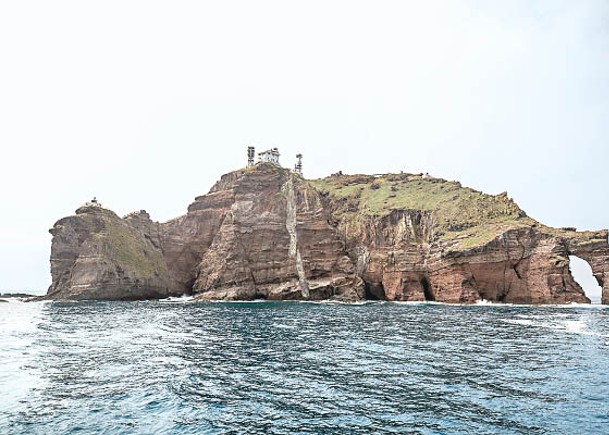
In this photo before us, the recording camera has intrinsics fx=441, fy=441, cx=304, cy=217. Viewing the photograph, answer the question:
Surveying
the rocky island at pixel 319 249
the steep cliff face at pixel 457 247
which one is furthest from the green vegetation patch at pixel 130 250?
the steep cliff face at pixel 457 247

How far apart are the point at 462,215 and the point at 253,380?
99.9 meters

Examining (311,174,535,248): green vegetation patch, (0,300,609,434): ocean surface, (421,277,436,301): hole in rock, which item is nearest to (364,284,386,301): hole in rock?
(421,277,436,301): hole in rock

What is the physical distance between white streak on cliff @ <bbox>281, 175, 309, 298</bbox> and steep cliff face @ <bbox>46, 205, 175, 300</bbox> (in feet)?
117

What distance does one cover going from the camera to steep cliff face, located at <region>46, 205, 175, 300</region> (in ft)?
350

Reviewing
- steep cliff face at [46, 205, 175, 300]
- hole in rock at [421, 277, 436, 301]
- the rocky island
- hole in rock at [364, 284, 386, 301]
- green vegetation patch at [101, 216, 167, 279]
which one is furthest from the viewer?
hole in rock at [364, 284, 386, 301]

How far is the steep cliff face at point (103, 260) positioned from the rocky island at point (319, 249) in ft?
0.87

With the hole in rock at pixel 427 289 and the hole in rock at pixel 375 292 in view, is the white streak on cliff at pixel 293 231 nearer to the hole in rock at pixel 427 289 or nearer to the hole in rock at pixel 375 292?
the hole in rock at pixel 375 292

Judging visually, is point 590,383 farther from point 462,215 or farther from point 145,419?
point 462,215

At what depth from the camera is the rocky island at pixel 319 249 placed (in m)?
97.1

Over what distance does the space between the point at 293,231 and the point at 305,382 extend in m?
96.6

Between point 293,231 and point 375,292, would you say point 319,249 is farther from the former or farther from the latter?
point 375,292

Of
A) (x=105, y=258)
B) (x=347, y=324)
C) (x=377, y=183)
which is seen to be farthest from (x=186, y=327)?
(x=377, y=183)

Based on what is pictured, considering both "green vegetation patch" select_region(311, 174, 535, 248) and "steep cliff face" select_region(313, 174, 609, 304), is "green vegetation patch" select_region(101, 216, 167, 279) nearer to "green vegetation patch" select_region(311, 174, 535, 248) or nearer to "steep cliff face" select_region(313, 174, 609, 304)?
"steep cliff face" select_region(313, 174, 609, 304)

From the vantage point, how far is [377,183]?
14875 centimetres
